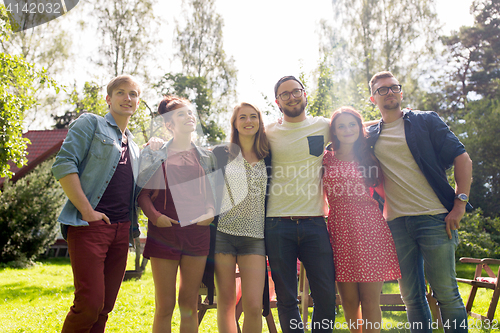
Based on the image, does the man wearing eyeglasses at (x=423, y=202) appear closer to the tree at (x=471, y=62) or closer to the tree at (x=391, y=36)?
the tree at (x=391, y=36)

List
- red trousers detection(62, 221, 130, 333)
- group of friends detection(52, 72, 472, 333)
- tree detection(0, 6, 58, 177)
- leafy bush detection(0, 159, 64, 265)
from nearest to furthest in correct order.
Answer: red trousers detection(62, 221, 130, 333), group of friends detection(52, 72, 472, 333), tree detection(0, 6, 58, 177), leafy bush detection(0, 159, 64, 265)

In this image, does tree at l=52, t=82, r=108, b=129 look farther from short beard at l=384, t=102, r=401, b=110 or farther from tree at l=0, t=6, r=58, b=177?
short beard at l=384, t=102, r=401, b=110

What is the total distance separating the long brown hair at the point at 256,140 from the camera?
9.09ft

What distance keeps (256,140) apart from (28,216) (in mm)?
11381

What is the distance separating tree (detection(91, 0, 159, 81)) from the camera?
49.6 feet

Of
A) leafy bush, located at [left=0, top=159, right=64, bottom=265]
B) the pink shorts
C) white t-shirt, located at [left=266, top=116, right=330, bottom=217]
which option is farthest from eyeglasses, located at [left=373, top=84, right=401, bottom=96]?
leafy bush, located at [left=0, top=159, right=64, bottom=265]

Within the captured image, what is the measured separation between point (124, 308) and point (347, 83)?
16354mm

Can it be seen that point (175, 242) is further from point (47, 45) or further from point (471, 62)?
point (471, 62)

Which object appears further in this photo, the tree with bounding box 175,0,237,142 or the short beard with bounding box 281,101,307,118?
the tree with bounding box 175,0,237,142

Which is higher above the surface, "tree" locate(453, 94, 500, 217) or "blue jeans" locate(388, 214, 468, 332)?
"tree" locate(453, 94, 500, 217)

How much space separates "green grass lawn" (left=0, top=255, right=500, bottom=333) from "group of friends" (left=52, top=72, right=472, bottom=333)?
211 cm

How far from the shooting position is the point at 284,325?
2.50m

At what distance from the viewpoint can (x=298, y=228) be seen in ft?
8.40

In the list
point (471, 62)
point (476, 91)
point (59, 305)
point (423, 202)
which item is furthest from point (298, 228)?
point (471, 62)
